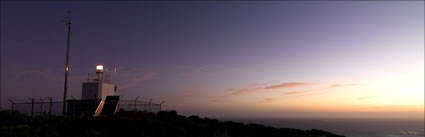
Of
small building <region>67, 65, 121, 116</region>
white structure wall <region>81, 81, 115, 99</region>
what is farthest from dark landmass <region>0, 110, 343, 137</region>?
white structure wall <region>81, 81, 115, 99</region>

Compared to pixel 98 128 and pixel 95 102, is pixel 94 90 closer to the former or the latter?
pixel 95 102

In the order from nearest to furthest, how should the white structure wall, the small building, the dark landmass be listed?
1. the dark landmass
2. the small building
3. the white structure wall

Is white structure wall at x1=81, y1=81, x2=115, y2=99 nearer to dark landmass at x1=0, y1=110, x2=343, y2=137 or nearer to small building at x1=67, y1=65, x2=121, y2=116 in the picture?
small building at x1=67, y1=65, x2=121, y2=116

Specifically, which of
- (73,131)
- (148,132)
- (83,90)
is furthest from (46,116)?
(83,90)

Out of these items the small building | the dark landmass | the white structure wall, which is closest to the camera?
the dark landmass

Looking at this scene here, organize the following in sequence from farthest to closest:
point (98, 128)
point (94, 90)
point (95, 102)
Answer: point (94, 90), point (95, 102), point (98, 128)

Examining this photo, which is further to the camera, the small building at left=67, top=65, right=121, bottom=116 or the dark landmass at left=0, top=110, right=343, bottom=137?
the small building at left=67, top=65, right=121, bottom=116

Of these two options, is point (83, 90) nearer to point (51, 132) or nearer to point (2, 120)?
point (2, 120)

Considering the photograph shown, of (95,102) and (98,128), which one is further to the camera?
(95,102)

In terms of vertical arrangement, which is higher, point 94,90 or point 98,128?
point 94,90

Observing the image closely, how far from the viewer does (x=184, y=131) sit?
18.2 metres

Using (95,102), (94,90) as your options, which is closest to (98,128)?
(95,102)

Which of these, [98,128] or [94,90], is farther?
[94,90]

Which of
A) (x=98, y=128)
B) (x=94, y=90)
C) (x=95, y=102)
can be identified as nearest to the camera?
(x=98, y=128)
